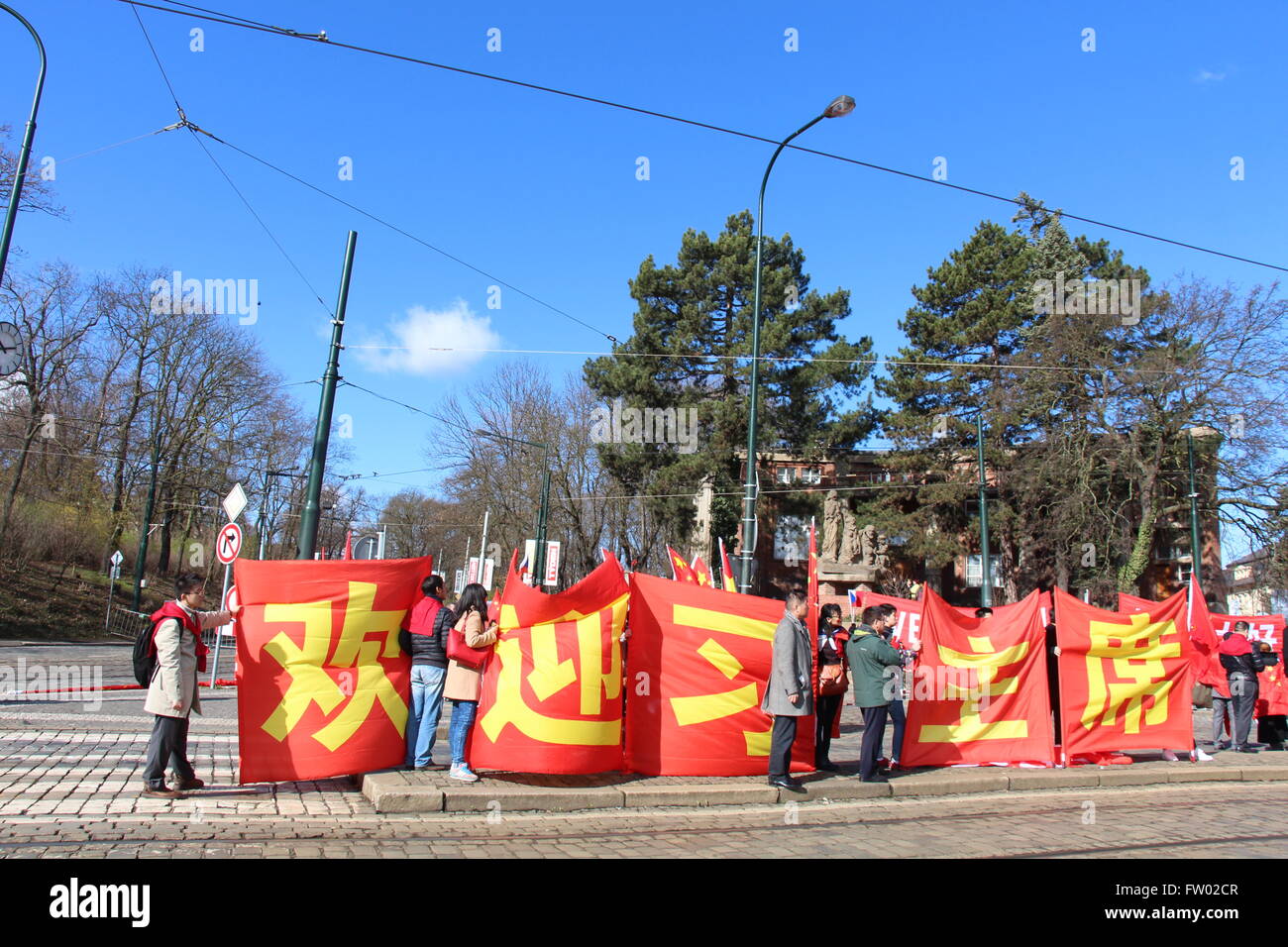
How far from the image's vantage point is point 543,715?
7875 millimetres

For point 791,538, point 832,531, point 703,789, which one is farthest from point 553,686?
point 832,531

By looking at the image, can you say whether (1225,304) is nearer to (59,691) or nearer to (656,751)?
(656,751)

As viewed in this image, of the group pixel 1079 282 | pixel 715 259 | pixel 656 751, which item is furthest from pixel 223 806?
pixel 1079 282

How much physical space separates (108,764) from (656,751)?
17.1 ft

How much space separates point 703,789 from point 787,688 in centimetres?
116

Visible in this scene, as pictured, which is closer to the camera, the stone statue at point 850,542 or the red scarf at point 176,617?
the red scarf at point 176,617

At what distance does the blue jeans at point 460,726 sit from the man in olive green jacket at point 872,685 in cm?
373

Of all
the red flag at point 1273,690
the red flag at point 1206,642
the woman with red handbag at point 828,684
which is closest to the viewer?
the woman with red handbag at point 828,684

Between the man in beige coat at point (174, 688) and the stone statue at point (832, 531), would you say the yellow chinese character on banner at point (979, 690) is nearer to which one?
the man in beige coat at point (174, 688)

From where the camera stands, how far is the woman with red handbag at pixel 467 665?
25.9ft

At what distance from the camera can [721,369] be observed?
40719mm

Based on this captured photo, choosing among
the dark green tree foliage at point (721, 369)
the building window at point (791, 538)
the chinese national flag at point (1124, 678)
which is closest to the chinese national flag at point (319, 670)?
the chinese national flag at point (1124, 678)

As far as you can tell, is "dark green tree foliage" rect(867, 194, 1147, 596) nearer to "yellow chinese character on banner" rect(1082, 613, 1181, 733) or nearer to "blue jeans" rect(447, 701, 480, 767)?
"yellow chinese character on banner" rect(1082, 613, 1181, 733)
